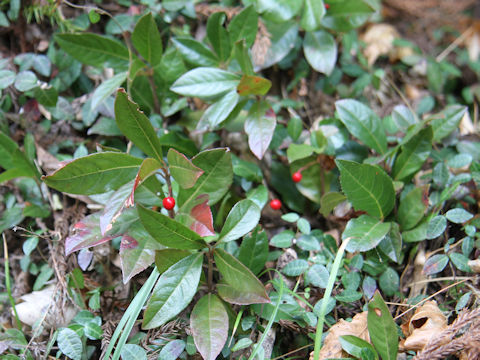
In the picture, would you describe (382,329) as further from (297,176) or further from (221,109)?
(221,109)

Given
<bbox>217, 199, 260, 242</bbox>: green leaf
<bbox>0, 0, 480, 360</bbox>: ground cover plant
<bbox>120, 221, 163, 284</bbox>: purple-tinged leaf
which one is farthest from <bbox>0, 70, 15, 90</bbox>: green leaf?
<bbox>217, 199, 260, 242</bbox>: green leaf

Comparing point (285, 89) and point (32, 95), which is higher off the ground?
point (32, 95)

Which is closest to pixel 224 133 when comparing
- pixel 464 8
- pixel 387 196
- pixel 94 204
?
pixel 94 204

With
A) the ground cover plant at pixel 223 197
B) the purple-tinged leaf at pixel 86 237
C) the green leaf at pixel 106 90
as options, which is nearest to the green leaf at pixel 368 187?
the ground cover plant at pixel 223 197

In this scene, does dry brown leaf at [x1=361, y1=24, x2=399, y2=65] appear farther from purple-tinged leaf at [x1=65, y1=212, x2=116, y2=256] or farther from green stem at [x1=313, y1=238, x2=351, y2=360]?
purple-tinged leaf at [x1=65, y1=212, x2=116, y2=256]

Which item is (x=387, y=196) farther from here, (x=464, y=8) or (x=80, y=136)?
(x=464, y=8)

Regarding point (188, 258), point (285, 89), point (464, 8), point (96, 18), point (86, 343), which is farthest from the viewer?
point (464, 8)

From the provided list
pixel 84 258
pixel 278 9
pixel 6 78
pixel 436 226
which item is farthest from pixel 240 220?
pixel 6 78
